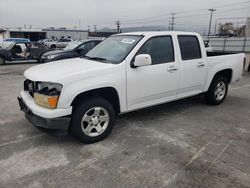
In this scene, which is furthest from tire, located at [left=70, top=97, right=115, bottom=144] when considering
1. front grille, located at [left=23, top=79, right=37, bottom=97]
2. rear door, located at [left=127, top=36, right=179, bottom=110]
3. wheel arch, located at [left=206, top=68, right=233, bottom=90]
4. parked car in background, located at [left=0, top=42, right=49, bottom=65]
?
parked car in background, located at [left=0, top=42, right=49, bottom=65]

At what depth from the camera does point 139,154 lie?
3488mm

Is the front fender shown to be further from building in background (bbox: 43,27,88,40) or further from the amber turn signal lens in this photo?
building in background (bbox: 43,27,88,40)

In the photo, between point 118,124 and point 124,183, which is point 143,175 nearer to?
point 124,183

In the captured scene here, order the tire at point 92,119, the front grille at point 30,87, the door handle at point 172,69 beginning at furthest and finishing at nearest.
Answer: the door handle at point 172,69, the front grille at point 30,87, the tire at point 92,119

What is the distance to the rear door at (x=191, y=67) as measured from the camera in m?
4.84

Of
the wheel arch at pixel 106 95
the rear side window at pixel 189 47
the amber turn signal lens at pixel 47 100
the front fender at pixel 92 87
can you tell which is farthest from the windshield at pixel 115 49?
the amber turn signal lens at pixel 47 100

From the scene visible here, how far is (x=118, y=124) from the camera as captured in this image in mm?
4684

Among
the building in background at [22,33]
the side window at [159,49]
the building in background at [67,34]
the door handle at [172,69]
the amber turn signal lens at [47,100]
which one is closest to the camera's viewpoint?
the amber turn signal lens at [47,100]

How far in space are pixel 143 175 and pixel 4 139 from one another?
2.51 meters

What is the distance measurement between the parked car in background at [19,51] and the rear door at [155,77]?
42.4ft

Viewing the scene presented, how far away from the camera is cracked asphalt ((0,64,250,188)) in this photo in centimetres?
288

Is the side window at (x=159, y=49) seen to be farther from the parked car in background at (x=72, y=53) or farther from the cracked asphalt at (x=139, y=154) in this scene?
the parked car in background at (x=72, y=53)

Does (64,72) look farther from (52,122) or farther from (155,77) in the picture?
(155,77)

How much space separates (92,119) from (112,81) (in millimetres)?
690
